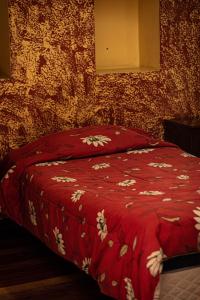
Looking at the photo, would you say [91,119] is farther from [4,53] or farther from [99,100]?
[4,53]

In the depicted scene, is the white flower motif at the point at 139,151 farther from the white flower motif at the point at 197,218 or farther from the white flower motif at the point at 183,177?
the white flower motif at the point at 197,218

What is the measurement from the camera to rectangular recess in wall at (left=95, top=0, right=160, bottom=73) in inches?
198

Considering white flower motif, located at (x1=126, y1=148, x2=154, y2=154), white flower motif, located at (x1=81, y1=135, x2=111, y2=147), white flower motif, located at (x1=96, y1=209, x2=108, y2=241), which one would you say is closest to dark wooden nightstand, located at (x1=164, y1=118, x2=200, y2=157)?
white flower motif, located at (x1=126, y1=148, x2=154, y2=154)

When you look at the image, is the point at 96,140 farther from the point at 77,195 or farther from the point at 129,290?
the point at 129,290

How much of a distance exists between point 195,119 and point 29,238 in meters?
1.62

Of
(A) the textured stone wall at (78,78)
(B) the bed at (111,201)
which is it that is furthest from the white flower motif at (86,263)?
(A) the textured stone wall at (78,78)

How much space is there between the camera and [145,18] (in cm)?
507

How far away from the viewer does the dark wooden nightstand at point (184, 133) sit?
15.2 feet

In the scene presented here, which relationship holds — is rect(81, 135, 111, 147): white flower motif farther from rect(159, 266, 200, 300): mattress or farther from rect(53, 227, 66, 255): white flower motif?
rect(159, 266, 200, 300): mattress

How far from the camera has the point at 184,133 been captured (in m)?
4.73

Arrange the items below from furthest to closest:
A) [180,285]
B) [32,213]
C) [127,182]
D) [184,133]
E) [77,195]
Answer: [184,133] → [32,213] → [127,182] → [77,195] → [180,285]

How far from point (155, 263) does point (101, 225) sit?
46cm

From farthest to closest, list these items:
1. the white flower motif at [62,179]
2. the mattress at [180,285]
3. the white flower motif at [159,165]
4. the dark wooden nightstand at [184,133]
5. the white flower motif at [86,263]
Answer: the dark wooden nightstand at [184,133]
the white flower motif at [159,165]
the white flower motif at [62,179]
the white flower motif at [86,263]
the mattress at [180,285]

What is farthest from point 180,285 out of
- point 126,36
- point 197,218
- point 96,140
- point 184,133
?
point 126,36
